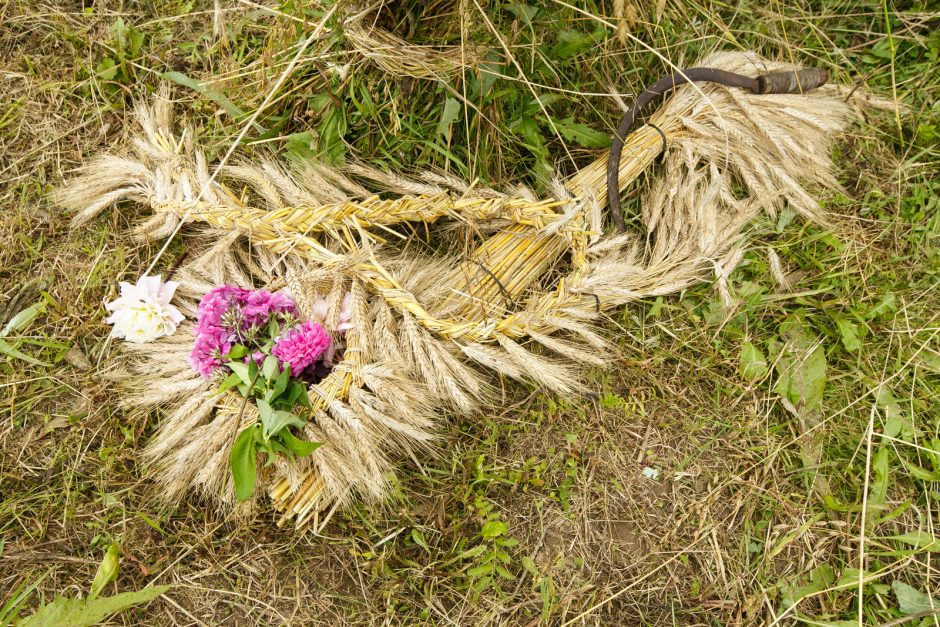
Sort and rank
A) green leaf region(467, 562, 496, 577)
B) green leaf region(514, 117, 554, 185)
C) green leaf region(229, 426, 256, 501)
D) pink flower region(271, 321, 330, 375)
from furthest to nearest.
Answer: green leaf region(514, 117, 554, 185) → green leaf region(467, 562, 496, 577) → pink flower region(271, 321, 330, 375) → green leaf region(229, 426, 256, 501)

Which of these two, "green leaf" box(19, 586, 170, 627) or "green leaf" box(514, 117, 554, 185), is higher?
"green leaf" box(514, 117, 554, 185)

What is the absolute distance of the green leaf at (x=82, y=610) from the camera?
151cm

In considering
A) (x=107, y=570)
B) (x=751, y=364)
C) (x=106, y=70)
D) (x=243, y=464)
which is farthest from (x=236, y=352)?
(x=751, y=364)

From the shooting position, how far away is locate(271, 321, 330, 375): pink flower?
149 cm

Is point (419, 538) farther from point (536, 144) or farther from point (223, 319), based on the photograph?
point (536, 144)

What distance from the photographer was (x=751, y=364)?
1.78 metres

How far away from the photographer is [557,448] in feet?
5.74

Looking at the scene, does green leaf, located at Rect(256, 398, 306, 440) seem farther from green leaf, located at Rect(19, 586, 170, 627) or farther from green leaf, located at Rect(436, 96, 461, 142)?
green leaf, located at Rect(436, 96, 461, 142)

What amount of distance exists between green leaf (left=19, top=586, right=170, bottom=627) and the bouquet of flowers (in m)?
0.43

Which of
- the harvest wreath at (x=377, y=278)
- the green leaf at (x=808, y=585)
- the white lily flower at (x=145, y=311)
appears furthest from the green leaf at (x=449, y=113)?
the green leaf at (x=808, y=585)

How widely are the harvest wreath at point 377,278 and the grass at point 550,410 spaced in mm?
115

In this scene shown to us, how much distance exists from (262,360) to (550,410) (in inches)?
32.3

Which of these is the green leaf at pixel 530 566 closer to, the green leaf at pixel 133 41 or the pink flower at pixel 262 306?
the pink flower at pixel 262 306

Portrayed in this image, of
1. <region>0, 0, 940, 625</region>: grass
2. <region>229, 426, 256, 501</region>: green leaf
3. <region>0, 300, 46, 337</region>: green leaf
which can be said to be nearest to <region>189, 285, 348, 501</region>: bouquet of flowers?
<region>229, 426, 256, 501</region>: green leaf
